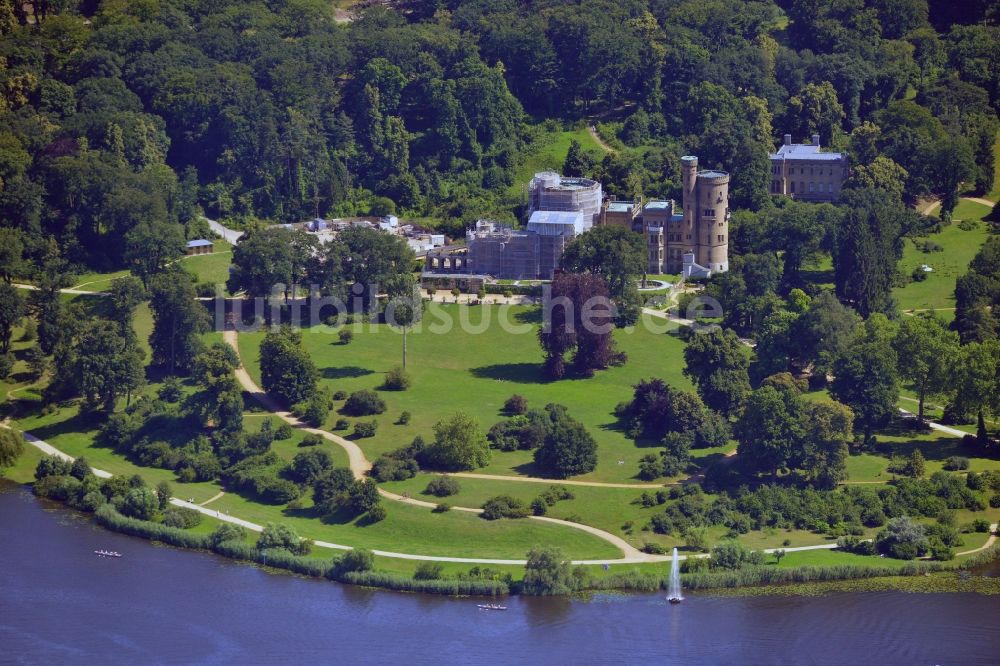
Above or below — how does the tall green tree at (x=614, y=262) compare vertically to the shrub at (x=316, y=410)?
above

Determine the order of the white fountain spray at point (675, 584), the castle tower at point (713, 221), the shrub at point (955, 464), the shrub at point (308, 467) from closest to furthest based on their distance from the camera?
the white fountain spray at point (675, 584) → the shrub at point (308, 467) → the shrub at point (955, 464) → the castle tower at point (713, 221)

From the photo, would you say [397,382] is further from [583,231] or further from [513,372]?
[583,231]

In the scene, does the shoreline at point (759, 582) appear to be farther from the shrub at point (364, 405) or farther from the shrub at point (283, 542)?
the shrub at point (364, 405)

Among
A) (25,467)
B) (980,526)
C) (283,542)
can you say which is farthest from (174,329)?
(980,526)

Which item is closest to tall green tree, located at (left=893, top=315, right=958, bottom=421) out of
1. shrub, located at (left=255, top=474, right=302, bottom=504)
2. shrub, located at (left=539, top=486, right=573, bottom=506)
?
shrub, located at (left=539, top=486, right=573, bottom=506)

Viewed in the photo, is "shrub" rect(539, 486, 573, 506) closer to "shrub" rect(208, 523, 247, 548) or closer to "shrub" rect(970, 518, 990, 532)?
"shrub" rect(208, 523, 247, 548)

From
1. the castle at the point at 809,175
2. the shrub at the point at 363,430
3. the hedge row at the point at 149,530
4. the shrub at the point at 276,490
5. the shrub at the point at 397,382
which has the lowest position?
the hedge row at the point at 149,530

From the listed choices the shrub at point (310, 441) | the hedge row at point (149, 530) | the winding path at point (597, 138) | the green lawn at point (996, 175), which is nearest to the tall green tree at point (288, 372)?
the shrub at point (310, 441)
